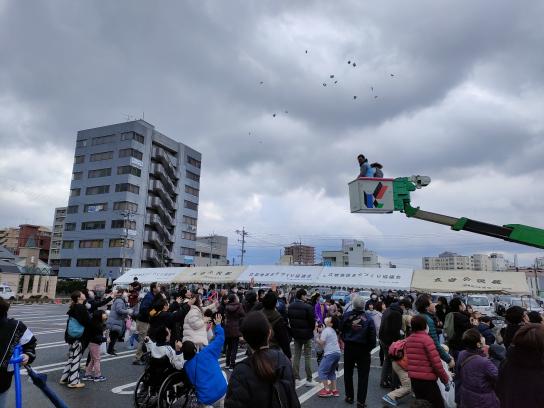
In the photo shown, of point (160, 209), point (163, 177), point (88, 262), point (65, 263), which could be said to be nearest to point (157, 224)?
point (160, 209)

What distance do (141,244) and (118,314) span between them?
51.1 metres

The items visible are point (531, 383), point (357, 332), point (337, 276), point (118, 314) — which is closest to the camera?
point (531, 383)

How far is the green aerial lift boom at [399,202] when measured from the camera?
21.4 ft

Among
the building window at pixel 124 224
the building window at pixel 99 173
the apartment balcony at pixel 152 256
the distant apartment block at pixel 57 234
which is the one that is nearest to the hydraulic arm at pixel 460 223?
the building window at pixel 124 224

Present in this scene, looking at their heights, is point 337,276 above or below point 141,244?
below

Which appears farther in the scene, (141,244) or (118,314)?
(141,244)

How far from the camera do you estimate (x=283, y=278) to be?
980 inches

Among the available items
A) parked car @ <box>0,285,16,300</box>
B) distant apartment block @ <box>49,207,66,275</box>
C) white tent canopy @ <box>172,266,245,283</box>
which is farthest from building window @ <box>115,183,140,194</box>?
distant apartment block @ <box>49,207,66,275</box>

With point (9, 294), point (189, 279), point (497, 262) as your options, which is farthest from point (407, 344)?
point (497, 262)

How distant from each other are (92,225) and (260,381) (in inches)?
2495

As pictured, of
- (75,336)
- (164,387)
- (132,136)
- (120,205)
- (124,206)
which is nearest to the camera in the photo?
(164,387)

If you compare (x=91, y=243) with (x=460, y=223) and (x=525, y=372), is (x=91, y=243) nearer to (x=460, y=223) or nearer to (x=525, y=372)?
(x=460, y=223)

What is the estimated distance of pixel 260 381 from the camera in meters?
2.33

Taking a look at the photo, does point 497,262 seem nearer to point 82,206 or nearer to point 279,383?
point 82,206
